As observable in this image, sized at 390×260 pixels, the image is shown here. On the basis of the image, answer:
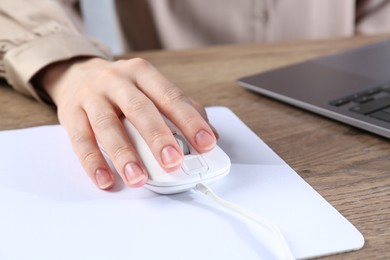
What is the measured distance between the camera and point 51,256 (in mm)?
324

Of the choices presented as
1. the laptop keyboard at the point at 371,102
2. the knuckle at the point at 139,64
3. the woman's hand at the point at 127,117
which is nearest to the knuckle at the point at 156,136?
the woman's hand at the point at 127,117

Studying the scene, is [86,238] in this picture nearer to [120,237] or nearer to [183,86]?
[120,237]

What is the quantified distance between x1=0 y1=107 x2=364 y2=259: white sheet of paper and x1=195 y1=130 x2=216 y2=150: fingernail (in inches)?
1.2

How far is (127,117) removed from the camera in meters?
0.46

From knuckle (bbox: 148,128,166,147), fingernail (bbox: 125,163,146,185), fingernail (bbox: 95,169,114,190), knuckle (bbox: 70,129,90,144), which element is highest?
knuckle (bbox: 148,128,166,147)

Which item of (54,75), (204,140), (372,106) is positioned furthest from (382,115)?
(54,75)

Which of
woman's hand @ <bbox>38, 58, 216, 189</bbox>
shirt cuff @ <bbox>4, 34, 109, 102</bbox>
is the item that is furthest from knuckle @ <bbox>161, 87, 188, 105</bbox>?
shirt cuff @ <bbox>4, 34, 109, 102</bbox>

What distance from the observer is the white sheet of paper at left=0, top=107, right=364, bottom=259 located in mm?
330

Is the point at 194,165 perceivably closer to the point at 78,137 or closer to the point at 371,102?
the point at 78,137

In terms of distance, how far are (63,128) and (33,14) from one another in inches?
10.7

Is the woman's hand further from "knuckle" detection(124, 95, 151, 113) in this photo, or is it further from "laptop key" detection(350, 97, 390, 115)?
"laptop key" detection(350, 97, 390, 115)

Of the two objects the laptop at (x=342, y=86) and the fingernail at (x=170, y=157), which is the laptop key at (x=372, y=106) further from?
the fingernail at (x=170, y=157)

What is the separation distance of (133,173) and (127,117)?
0.26 ft

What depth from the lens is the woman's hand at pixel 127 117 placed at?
1.33 feet
